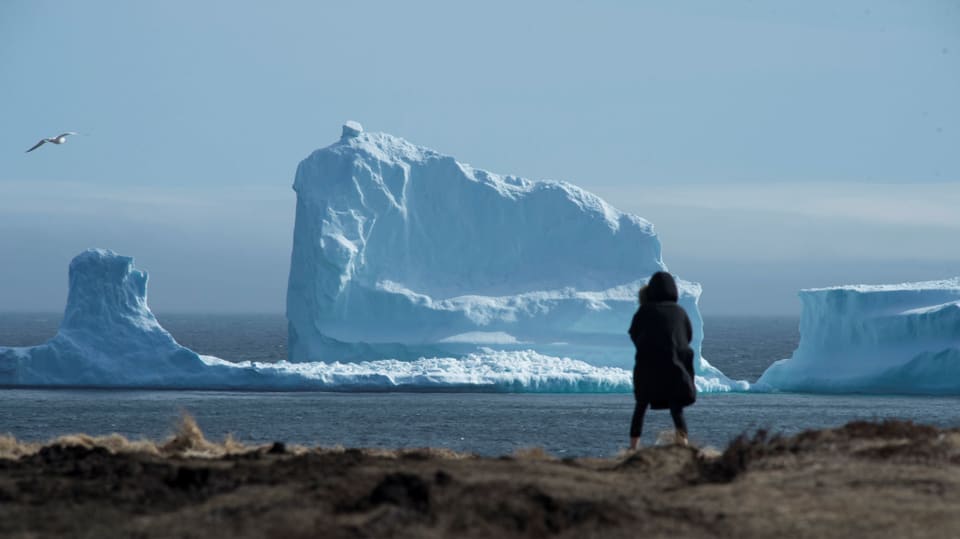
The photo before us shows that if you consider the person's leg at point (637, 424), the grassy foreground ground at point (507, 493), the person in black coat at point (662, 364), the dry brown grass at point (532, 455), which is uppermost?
the person in black coat at point (662, 364)

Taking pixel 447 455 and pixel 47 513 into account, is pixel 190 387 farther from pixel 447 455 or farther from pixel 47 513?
pixel 47 513

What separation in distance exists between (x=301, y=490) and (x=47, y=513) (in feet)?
4.12

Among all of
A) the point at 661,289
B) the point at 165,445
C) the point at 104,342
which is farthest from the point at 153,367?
the point at 661,289

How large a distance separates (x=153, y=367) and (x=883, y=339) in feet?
62.3

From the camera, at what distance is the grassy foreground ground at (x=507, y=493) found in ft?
20.9

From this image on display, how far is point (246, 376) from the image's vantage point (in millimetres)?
35656

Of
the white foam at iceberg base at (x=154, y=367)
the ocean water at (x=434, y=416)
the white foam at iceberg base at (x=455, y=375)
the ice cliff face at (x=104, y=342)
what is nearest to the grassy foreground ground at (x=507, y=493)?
the ocean water at (x=434, y=416)

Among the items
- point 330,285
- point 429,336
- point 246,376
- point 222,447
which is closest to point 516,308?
point 429,336

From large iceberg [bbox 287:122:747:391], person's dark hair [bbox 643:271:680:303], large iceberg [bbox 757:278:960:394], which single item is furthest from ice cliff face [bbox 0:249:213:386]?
person's dark hair [bbox 643:271:680:303]

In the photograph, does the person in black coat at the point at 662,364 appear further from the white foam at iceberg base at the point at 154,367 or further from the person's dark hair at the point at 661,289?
the white foam at iceberg base at the point at 154,367

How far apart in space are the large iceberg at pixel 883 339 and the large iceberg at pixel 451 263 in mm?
A: 2850

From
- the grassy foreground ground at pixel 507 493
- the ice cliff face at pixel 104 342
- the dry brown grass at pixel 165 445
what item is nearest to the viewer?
the grassy foreground ground at pixel 507 493

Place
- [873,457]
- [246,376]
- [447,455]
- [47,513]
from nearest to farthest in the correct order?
[47,513], [873,457], [447,455], [246,376]

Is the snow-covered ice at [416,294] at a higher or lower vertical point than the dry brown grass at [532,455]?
higher
